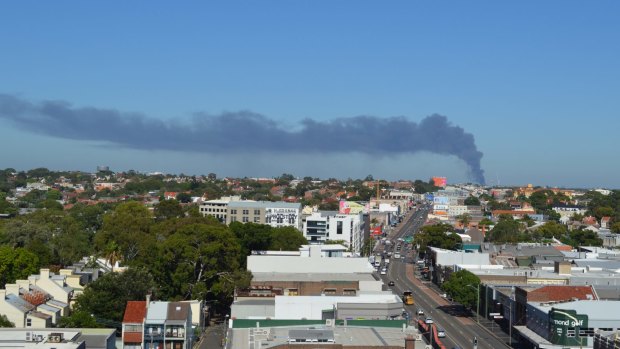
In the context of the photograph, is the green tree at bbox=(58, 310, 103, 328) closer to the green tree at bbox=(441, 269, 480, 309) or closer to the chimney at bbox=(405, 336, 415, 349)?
the chimney at bbox=(405, 336, 415, 349)

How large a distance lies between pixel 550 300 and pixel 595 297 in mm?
3582

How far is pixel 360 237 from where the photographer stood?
156750 mm

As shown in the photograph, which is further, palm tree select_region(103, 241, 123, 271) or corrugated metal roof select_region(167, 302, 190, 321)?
palm tree select_region(103, 241, 123, 271)

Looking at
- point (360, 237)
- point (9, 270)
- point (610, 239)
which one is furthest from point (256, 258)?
point (610, 239)

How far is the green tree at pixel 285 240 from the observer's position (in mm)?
108562

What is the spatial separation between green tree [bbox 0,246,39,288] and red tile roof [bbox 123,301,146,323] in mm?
17358

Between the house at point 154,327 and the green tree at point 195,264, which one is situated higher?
the green tree at point 195,264

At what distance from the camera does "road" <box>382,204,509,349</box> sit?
68.9 meters

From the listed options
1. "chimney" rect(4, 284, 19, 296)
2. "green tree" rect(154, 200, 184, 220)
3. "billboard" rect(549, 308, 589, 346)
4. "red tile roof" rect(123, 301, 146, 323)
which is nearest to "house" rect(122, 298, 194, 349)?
"red tile roof" rect(123, 301, 146, 323)

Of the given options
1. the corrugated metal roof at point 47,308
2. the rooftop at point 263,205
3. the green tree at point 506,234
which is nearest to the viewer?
the corrugated metal roof at point 47,308

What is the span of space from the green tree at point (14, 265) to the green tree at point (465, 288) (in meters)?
35.9

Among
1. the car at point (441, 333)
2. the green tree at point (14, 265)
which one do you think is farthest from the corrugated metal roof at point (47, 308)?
the car at point (441, 333)

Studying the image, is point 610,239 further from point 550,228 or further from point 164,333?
point 164,333

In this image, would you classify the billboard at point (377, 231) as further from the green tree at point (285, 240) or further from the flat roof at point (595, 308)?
the flat roof at point (595, 308)
